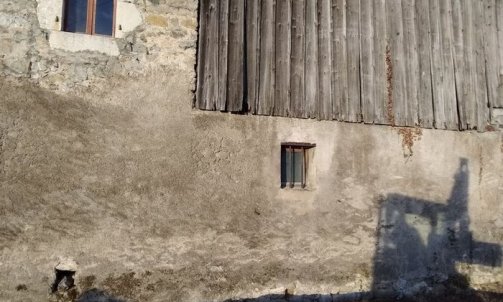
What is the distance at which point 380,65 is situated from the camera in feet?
20.1

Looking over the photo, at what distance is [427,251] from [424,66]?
2.72 m

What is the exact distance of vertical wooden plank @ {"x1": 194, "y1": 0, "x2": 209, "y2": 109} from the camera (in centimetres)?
531

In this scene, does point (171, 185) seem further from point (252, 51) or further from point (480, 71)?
point (480, 71)

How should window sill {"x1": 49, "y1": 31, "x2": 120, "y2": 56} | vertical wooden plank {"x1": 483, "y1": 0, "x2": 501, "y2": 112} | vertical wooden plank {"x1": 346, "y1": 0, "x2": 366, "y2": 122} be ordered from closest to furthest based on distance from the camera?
1. window sill {"x1": 49, "y1": 31, "x2": 120, "y2": 56}
2. vertical wooden plank {"x1": 346, "y1": 0, "x2": 366, "y2": 122}
3. vertical wooden plank {"x1": 483, "y1": 0, "x2": 501, "y2": 112}

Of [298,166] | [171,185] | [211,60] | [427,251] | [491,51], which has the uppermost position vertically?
[491,51]

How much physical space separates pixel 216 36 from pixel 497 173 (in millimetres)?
4725

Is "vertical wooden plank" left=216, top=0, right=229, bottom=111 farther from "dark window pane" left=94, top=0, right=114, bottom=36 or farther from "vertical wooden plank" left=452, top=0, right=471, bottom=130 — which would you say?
"vertical wooden plank" left=452, top=0, right=471, bottom=130

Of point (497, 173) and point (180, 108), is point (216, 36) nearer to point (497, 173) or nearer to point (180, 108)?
point (180, 108)

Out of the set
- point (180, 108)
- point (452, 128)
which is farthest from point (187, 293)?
point (452, 128)

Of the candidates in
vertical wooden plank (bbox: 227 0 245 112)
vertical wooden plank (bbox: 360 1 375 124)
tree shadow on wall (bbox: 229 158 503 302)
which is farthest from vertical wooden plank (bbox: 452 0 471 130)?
vertical wooden plank (bbox: 227 0 245 112)

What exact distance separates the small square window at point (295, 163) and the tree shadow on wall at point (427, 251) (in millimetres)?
1206

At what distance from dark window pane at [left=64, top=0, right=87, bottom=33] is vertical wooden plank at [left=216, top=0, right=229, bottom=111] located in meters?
1.66

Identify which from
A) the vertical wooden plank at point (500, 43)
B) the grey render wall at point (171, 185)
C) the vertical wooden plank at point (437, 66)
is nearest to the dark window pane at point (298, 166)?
the grey render wall at point (171, 185)

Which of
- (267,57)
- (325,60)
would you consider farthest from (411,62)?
(267,57)
